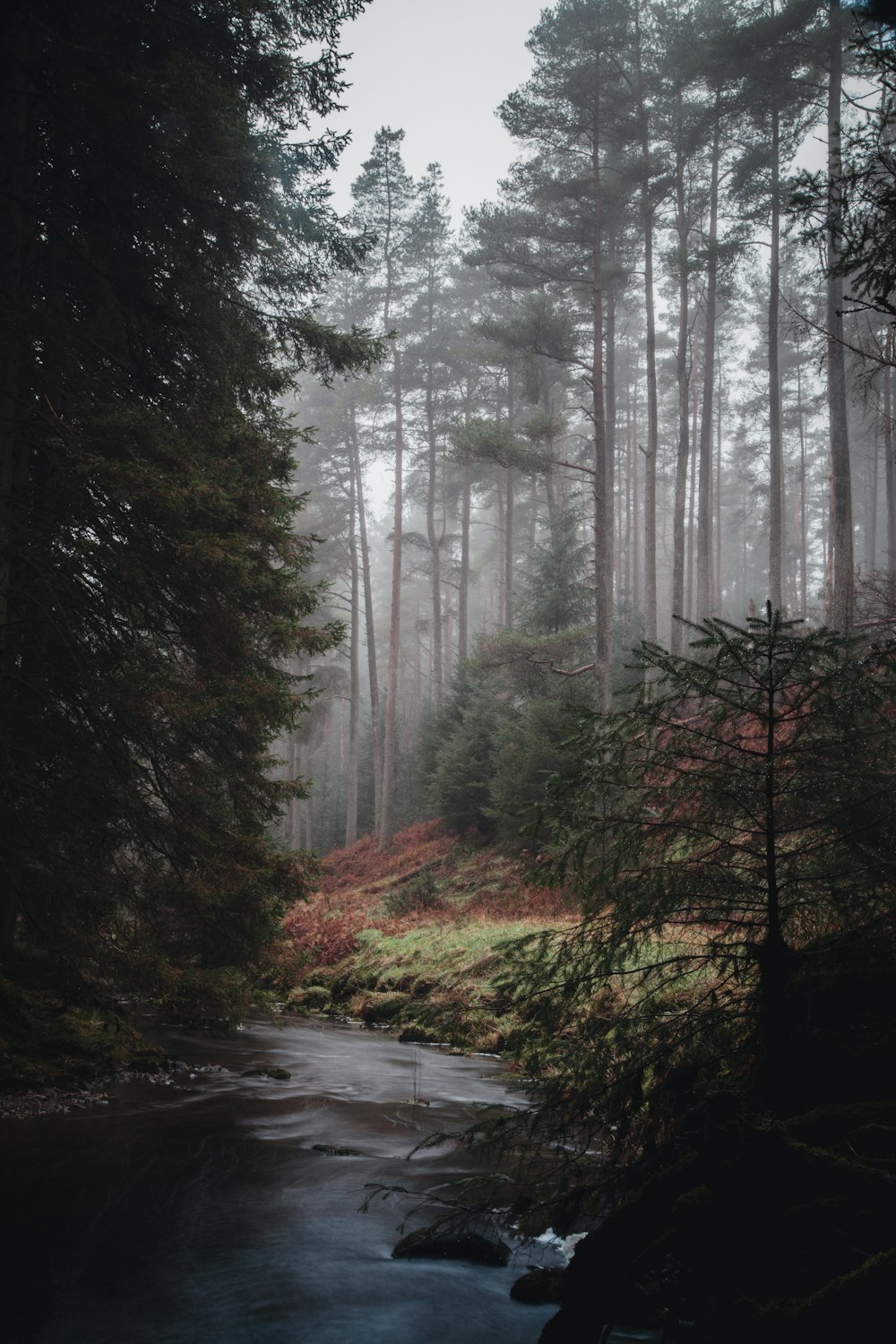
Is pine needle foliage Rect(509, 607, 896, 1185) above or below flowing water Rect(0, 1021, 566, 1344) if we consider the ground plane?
above

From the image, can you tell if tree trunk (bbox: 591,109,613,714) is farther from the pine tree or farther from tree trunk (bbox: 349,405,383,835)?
tree trunk (bbox: 349,405,383,835)

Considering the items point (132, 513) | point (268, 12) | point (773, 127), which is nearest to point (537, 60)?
point (773, 127)

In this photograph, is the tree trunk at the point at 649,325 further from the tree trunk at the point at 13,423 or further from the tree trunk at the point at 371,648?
the tree trunk at the point at 13,423

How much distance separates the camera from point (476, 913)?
17.1 meters

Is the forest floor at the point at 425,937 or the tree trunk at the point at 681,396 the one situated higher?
the tree trunk at the point at 681,396

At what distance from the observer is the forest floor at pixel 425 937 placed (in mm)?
12195

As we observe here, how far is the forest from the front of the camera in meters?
3.72

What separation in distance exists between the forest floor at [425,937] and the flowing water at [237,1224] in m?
1.58

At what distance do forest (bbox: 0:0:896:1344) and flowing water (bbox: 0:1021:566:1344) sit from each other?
767 millimetres

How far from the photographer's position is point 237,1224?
5543 millimetres

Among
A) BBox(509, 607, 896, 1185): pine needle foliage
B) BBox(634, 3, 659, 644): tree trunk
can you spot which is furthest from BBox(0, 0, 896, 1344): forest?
BBox(634, 3, 659, 644): tree trunk

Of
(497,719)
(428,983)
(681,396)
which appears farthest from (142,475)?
(681,396)

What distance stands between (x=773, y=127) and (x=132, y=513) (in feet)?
69.9

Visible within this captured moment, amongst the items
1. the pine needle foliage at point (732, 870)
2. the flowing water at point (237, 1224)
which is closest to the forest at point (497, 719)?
the pine needle foliage at point (732, 870)
